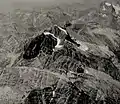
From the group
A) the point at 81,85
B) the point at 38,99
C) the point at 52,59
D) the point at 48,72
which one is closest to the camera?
the point at 38,99

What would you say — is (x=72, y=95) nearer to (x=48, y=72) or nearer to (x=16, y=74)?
(x=48, y=72)

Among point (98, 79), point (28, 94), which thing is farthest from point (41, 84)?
point (98, 79)

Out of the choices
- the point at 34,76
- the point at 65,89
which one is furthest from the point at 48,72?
the point at 65,89

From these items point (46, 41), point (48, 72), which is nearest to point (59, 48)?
point (46, 41)

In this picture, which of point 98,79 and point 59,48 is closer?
point 98,79

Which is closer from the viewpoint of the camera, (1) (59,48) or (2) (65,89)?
(2) (65,89)

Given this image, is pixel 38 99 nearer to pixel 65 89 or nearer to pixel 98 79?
pixel 65 89

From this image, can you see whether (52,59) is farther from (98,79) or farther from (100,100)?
(100,100)

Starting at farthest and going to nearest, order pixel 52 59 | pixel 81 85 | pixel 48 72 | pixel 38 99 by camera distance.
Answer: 1. pixel 52 59
2. pixel 48 72
3. pixel 81 85
4. pixel 38 99
